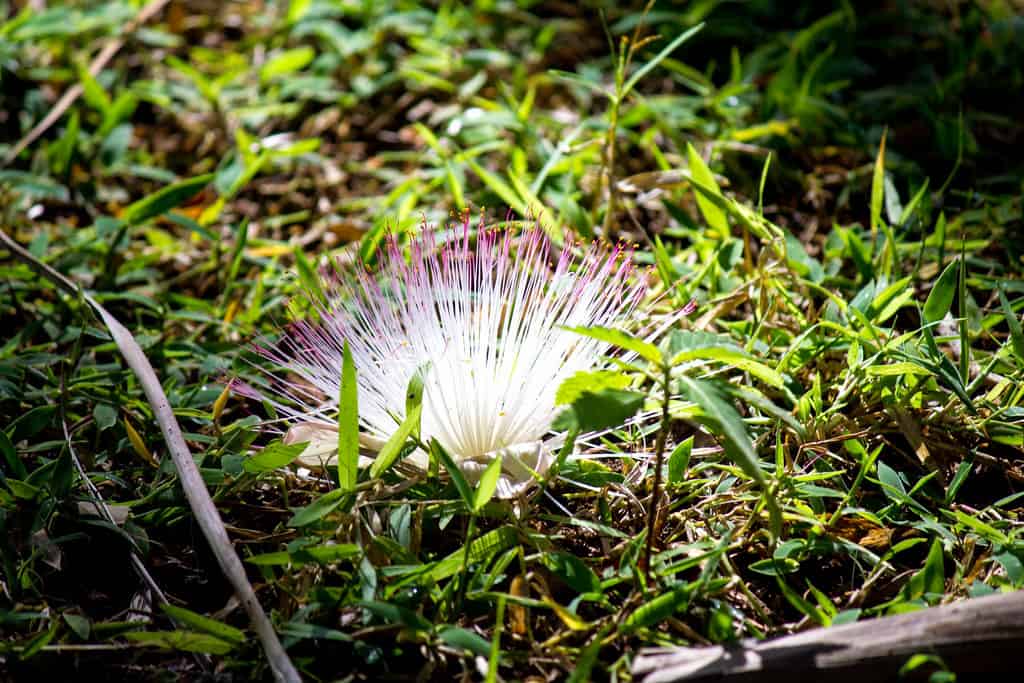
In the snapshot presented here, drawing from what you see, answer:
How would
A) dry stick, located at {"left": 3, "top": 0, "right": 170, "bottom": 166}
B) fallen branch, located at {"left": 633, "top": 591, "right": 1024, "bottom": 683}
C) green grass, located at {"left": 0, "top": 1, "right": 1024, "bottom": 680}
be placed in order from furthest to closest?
dry stick, located at {"left": 3, "top": 0, "right": 170, "bottom": 166} → green grass, located at {"left": 0, "top": 1, "right": 1024, "bottom": 680} → fallen branch, located at {"left": 633, "top": 591, "right": 1024, "bottom": 683}

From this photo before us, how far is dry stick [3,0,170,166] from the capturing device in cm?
258

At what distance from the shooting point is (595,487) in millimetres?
1570

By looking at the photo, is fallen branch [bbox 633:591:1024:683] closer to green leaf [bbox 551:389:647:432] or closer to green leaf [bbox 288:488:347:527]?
green leaf [bbox 551:389:647:432]

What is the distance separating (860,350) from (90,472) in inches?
52.4

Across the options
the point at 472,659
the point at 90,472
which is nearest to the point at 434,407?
the point at 472,659

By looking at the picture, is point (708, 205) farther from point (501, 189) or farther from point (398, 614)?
point (398, 614)

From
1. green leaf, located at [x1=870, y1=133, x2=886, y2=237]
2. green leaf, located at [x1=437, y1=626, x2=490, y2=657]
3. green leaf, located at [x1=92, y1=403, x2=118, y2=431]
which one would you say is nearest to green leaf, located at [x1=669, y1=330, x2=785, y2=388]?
green leaf, located at [x1=437, y1=626, x2=490, y2=657]

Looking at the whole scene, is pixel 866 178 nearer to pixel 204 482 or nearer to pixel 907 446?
pixel 907 446

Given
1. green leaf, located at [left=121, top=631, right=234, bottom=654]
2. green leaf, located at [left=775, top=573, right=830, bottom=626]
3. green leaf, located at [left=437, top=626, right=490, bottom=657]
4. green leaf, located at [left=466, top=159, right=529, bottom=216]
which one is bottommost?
green leaf, located at [left=775, top=573, right=830, bottom=626]

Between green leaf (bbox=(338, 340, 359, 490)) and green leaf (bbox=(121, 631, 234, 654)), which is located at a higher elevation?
green leaf (bbox=(338, 340, 359, 490))

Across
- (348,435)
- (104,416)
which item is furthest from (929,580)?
(104,416)

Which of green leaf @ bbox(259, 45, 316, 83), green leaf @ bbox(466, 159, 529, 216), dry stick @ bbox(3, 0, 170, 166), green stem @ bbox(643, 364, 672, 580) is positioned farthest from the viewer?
green leaf @ bbox(259, 45, 316, 83)

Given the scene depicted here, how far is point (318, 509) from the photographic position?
55.9 inches

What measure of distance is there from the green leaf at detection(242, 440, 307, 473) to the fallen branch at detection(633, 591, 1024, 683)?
643mm
